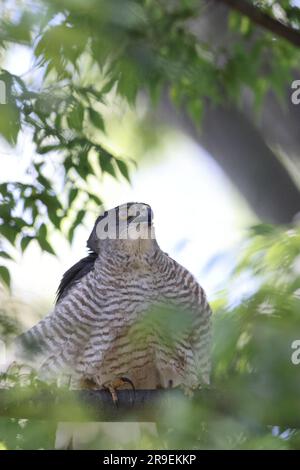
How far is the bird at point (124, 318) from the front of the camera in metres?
5.14

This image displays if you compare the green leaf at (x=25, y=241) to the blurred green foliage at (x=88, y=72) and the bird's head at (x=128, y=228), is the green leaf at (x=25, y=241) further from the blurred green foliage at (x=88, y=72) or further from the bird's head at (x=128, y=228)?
the bird's head at (x=128, y=228)

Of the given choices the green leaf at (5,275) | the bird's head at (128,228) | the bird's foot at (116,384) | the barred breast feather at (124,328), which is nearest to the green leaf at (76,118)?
the green leaf at (5,275)

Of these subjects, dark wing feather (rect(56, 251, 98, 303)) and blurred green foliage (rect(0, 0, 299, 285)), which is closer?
blurred green foliage (rect(0, 0, 299, 285))

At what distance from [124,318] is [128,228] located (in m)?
0.58

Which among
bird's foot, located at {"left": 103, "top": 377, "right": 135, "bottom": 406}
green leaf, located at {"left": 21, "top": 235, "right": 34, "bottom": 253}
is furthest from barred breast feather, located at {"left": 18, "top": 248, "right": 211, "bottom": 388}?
green leaf, located at {"left": 21, "top": 235, "right": 34, "bottom": 253}

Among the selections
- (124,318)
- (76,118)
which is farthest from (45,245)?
(124,318)

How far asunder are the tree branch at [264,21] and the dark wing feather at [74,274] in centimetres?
208

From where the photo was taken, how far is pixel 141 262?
5414 millimetres

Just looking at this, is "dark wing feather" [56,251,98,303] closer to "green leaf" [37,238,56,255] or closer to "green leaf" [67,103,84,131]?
"green leaf" [37,238,56,255]

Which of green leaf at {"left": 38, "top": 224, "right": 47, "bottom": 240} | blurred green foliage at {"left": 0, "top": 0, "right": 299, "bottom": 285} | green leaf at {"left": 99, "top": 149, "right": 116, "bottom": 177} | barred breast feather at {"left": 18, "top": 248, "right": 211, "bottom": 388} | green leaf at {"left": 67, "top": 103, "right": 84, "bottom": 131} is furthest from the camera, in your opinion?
barred breast feather at {"left": 18, "top": 248, "right": 211, "bottom": 388}

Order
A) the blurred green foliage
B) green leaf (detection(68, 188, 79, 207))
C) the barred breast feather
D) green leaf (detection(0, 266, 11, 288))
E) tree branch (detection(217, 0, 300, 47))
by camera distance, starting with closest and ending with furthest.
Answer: the blurred green foliage → green leaf (detection(0, 266, 11, 288)) → tree branch (detection(217, 0, 300, 47)) → green leaf (detection(68, 188, 79, 207)) → the barred breast feather

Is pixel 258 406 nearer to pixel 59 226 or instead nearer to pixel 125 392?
pixel 59 226

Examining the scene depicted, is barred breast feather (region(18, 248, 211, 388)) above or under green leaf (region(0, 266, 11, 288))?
under

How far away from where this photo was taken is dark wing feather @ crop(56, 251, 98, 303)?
5.50 metres
